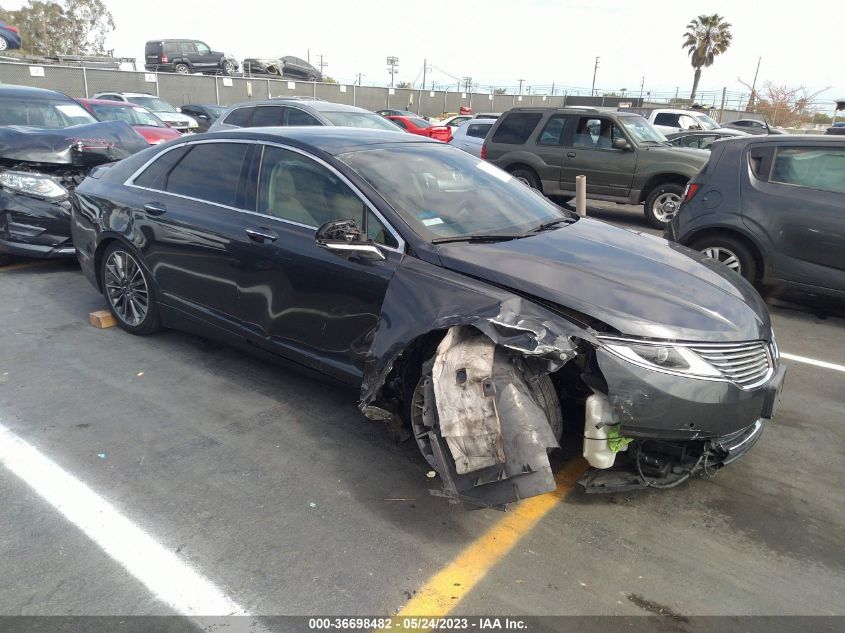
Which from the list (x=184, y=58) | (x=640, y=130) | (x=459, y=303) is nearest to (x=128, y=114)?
(x=640, y=130)

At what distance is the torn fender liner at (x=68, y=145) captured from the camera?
21.5 feet

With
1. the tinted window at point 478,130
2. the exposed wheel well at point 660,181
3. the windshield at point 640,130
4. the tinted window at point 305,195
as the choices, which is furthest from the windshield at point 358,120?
the tinted window at point 305,195

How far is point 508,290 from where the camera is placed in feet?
10.4

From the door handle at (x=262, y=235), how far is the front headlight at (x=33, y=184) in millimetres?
3654

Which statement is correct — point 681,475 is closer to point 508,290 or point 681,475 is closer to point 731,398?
point 731,398

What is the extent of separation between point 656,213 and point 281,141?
8.10 meters

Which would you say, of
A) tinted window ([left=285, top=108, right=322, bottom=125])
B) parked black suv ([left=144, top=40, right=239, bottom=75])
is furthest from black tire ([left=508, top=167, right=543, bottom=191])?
parked black suv ([left=144, top=40, right=239, bottom=75])

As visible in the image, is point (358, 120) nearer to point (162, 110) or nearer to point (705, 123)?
point (162, 110)

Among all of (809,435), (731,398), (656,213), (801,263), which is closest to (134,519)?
(731,398)

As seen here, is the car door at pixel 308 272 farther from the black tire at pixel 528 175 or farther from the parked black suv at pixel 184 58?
the parked black suv at pixel 184 58

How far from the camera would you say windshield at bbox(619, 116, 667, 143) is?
10906 mm

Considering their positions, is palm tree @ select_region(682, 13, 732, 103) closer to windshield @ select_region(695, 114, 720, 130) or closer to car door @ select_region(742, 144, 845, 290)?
windshield @ select_region(695, 114, 720, 130)

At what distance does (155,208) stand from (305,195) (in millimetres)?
1436

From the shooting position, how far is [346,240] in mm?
3451
